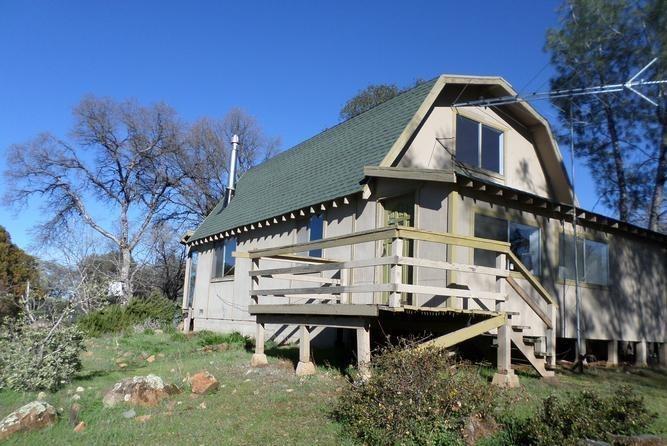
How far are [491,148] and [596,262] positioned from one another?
3840 mm

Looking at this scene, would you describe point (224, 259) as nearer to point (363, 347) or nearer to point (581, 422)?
point (363, 347)

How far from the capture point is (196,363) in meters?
10.6

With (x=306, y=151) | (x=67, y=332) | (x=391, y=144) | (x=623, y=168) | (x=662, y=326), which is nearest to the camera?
(x=67, y=332)

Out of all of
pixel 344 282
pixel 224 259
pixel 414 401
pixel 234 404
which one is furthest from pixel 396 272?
pixel 224 259

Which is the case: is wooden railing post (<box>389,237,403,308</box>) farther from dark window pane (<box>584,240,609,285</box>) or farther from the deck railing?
dark window pane (<box>584,240,609,285</box>)

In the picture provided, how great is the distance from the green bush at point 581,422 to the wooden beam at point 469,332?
2173mm

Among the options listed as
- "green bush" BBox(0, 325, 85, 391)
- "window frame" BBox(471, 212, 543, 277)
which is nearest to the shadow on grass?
Result: "window frame" BBox(471, 212, 543, 277)

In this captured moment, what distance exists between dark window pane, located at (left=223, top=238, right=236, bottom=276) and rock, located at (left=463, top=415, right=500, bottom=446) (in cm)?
1173

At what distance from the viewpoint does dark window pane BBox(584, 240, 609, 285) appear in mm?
13500

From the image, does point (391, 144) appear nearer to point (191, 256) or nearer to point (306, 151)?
point (306, 151)

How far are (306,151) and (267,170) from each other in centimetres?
271

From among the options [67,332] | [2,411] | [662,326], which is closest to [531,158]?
[662,326]

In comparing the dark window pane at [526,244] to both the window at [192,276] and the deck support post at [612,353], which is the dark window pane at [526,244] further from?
the window at [192,276]

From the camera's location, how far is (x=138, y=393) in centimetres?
749
